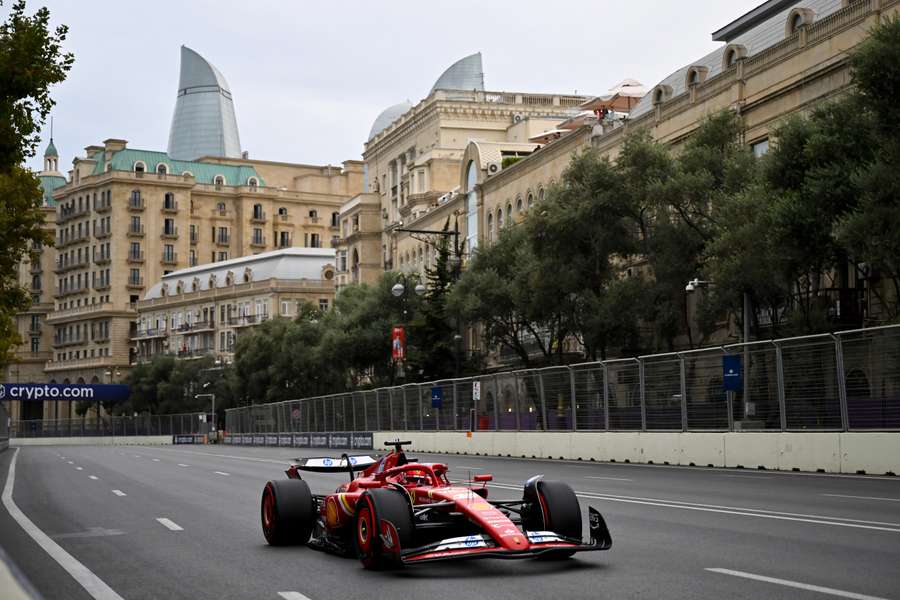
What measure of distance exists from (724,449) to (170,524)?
657 inches

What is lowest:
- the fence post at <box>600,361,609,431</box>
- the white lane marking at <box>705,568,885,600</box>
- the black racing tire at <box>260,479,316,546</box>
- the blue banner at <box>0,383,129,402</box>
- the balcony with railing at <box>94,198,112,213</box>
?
the white lane marking at <box>705,568,885,600</box>

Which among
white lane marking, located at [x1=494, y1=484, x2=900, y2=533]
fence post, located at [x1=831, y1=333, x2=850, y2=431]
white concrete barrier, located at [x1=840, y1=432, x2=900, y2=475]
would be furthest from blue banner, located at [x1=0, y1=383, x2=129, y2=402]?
white lane marking, located at [x1=494, y1=484, x2=900, y2=533]

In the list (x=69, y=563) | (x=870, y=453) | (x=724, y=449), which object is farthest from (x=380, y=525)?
(x=724, y=449)

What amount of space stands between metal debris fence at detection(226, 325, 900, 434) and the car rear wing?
13.7 m

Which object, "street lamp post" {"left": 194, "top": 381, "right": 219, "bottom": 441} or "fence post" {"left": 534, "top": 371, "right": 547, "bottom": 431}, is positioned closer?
"fence post" {"left": 534, "top": 371, "right": 547, "bottom": 431}

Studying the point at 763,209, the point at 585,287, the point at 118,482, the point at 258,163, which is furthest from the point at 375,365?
the point at 258,163

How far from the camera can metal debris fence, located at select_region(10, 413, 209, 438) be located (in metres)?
113

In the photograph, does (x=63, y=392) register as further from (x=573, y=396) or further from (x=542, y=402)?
(x=573, y=396)

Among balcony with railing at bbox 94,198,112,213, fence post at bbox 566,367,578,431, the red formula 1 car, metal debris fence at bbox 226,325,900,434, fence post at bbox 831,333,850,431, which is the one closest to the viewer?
the red formula 1 car

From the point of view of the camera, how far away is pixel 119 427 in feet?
421

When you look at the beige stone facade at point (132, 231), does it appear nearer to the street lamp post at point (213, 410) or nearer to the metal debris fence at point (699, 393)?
the street lamp post at point (213, 410)

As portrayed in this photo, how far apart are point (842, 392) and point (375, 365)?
6039cm

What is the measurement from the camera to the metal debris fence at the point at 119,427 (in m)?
113

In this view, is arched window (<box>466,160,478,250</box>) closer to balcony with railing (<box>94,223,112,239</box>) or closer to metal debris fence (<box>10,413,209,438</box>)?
metal debris fence (<box>10,413,209,438</box>)
